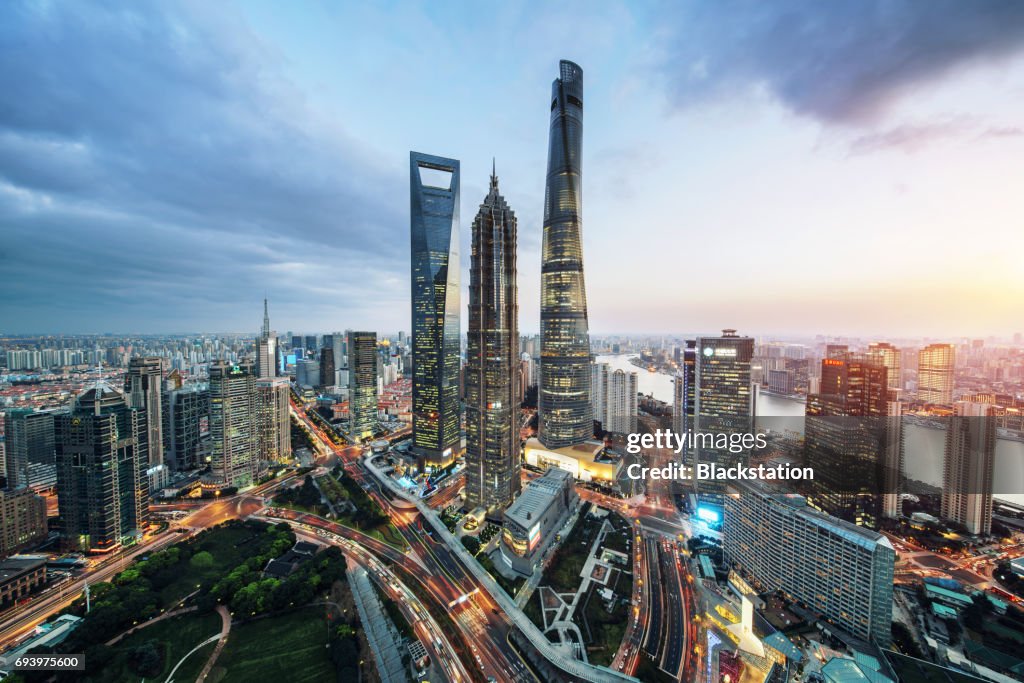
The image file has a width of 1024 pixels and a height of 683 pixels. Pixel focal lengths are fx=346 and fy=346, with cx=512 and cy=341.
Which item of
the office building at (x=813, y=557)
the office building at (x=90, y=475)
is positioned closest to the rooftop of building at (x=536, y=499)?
the office building at (x=813, y=557)

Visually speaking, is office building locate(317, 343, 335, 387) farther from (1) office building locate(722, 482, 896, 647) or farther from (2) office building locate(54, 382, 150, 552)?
(1) office building locate(722, 482, 896, 647)

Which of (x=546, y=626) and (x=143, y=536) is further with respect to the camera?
(x=143, y=536)

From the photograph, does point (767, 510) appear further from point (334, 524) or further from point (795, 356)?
point (795, 356)

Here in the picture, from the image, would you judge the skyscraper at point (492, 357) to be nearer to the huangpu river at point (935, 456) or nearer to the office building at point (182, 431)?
the huangpu river at point (935, 456)

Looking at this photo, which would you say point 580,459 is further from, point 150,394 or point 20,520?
point 150,394

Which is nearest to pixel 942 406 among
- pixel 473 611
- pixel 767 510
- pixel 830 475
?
pixel 830 475

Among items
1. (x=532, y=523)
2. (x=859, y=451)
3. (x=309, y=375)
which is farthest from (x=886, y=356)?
(x=309, y=375)
